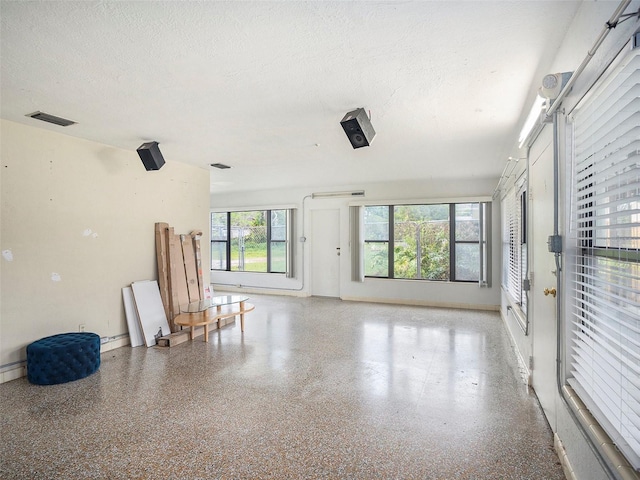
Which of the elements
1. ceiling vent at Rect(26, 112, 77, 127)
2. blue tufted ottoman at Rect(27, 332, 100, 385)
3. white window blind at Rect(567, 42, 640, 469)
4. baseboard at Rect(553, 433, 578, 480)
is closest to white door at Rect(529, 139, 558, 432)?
baseboard at Rect(553, 433, 578, 480)

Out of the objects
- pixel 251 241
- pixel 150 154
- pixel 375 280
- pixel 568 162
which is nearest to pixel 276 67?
pixel 568 162

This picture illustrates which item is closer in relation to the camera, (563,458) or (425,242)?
(563,458)

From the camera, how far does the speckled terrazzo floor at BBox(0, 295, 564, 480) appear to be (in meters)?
2.04

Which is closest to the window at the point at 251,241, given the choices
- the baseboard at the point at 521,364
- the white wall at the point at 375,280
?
the white wall at the point at 375,280

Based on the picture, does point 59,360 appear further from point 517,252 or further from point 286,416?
point 517,252

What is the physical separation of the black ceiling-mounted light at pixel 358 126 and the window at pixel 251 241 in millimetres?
5014

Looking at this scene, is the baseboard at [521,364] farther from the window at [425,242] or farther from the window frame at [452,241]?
the window at [425,242]

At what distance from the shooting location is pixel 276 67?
231 centimetres

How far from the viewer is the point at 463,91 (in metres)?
2.68

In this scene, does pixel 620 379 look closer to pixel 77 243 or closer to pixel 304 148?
pixel 304 148

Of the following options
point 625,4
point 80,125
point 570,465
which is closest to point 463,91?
point 625,4

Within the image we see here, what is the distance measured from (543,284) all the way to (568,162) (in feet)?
3.63

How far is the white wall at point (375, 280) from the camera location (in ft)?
20.9

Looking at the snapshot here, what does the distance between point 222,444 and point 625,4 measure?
2805 millimetres
